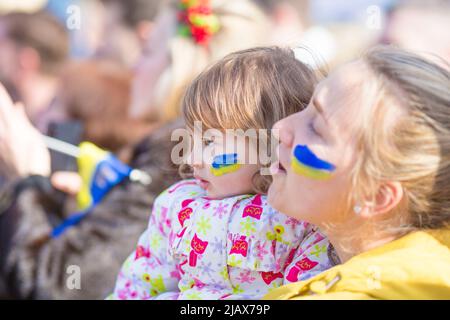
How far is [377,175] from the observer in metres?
1.34

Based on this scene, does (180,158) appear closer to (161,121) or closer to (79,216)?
(79,216)

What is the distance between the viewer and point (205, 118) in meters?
1.61

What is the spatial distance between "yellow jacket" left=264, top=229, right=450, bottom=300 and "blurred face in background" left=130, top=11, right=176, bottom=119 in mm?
2082

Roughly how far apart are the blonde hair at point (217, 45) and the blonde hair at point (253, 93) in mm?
1400

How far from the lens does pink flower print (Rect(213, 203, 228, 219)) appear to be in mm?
1608

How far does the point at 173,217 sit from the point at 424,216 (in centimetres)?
58

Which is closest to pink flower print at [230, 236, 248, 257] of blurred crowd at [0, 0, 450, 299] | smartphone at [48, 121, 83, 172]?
blurred crowd at [0, 0, 450, 299]

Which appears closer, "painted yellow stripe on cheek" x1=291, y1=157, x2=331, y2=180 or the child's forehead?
"painted yellow stripe on cheek" x1=291, y1=157, x2=331, y2=180

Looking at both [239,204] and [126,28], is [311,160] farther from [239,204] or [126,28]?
[126,28]

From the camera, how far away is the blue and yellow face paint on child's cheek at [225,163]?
161 centimetres

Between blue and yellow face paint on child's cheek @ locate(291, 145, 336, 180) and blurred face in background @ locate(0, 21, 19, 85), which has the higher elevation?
blurred face in background @ locate(0, 21, 19, 85)

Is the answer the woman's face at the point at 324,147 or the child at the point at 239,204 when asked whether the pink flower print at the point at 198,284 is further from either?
the woman's face at the point at 324,147

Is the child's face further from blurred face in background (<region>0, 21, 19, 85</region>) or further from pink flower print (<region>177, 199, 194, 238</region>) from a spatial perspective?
blurred face in background (<region>0, 21, 19, 85</region>)

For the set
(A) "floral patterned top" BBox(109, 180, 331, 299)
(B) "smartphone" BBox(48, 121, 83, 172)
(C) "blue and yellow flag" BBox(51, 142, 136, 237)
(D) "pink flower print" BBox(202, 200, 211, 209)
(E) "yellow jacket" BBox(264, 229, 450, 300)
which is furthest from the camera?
(B) "smartphone" BBox(48, 121, 83, 172)
